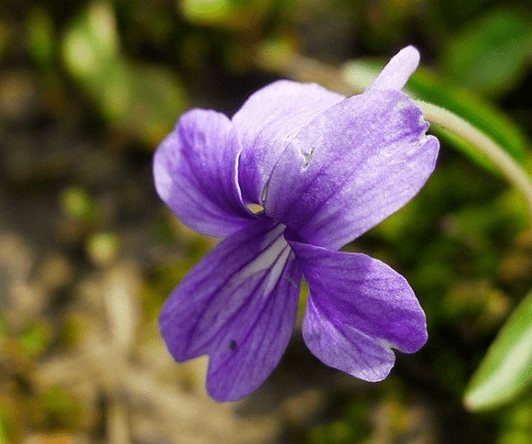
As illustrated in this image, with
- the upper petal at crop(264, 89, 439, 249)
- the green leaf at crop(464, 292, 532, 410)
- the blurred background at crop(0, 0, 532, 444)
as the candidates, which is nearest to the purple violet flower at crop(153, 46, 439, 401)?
the upper petal at crop(264, 89, 439, 249)

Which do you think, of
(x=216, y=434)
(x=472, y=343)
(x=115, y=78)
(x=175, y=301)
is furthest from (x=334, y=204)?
(x=115, y=78)

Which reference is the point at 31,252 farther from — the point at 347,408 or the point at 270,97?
the point at 270,97

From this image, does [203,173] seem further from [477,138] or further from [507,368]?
[507,368]

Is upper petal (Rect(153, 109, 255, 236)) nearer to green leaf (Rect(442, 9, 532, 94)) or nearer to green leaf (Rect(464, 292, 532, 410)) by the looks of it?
Answer: green leaf (Rect(464, 292, 532, 410))

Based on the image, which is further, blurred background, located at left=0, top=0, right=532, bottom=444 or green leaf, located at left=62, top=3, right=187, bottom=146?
green leaf, located at left=62, top=3, right=187, bottom=146

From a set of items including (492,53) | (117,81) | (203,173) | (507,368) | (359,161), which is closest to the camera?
(359,161)

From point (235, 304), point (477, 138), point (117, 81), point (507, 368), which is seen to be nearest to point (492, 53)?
point (477, 138)
